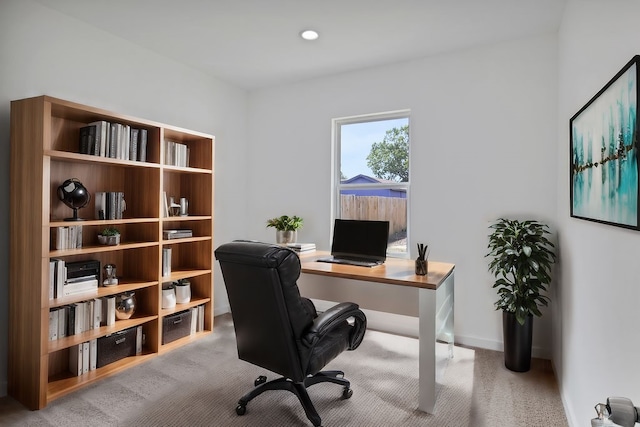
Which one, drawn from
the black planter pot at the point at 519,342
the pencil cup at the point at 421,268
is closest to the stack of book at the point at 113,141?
the pencil cup at the point at 421,268

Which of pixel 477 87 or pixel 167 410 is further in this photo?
pixel 477 87

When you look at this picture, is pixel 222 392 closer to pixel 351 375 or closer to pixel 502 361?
pixel 351 375

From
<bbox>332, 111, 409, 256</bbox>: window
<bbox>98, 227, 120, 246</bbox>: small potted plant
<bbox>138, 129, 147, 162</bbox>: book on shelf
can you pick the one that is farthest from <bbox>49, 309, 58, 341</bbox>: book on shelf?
<bbox>332, 111, 409, 256</bbox>: window

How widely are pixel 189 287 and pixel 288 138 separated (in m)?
1.97

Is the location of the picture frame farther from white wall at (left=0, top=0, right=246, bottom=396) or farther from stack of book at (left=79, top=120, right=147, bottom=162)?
white wall at (left=0, top=0, right=246, bottom=396)

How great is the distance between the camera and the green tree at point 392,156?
12.0ft

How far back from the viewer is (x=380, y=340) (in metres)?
3.40

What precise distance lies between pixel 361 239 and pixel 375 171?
1.10 meters

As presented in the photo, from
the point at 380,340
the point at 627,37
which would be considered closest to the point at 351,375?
the point at 380,340

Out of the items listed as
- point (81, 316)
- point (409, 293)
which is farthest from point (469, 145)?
point (81, 316)

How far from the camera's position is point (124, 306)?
113 inches

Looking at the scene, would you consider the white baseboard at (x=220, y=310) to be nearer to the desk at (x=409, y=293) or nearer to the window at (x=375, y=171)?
the desk at (x=409, y=293)

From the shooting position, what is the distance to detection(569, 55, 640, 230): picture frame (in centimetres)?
121

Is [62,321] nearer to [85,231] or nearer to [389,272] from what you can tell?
[85,231]
